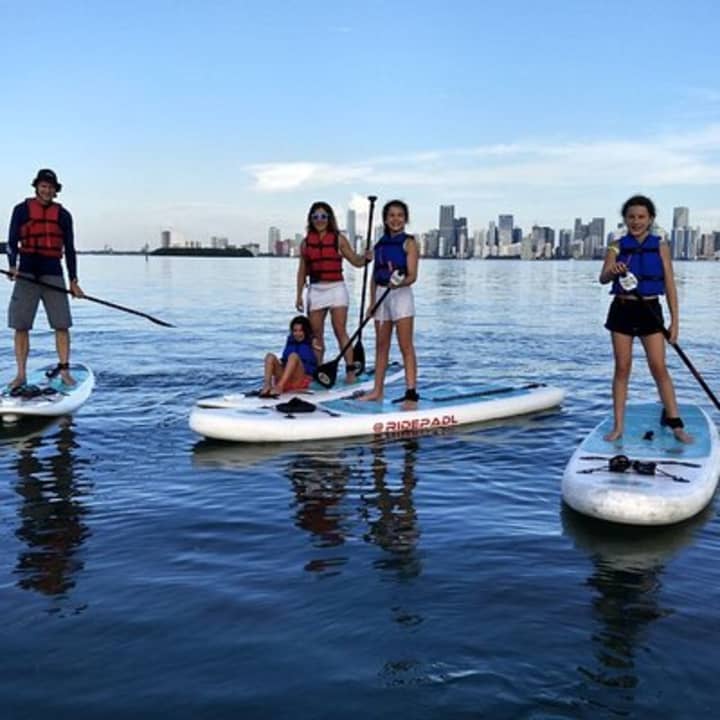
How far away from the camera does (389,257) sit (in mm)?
9688

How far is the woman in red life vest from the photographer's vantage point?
10.7 meters

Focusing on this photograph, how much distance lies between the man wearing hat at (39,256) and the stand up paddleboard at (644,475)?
640 centimetres

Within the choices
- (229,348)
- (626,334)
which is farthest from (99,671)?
(229,348)

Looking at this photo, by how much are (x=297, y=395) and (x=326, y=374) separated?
656 mm

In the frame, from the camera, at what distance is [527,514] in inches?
262

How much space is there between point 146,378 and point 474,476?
7.52 m

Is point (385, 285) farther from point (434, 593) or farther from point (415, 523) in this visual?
point (434, 593)

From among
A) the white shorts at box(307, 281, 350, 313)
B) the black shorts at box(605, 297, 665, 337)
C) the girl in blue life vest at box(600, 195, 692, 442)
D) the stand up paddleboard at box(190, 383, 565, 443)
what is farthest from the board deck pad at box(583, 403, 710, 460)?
the white shorts at box(307, 281, 350, 313)

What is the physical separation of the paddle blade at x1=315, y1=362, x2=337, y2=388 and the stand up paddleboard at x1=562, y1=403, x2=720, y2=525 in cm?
367

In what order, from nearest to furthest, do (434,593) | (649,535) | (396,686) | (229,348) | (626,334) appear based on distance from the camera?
(396,686) → (434,593) → (649,535) → (626,334) → (229,348)

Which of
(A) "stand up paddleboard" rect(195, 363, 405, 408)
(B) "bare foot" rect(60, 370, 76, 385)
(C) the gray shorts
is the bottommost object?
(A) "stand up paddleboard" rect(195, 363, 405, 408)

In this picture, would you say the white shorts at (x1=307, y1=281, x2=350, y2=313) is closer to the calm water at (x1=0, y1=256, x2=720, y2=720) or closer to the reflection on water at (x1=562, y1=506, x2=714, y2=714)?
the calm water at (x1=0, y1=256, x2=720, y2=720)

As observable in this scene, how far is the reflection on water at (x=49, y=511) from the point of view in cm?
532

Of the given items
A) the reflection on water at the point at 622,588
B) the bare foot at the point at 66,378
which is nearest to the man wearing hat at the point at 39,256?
the bare foot at the point at 66,378
